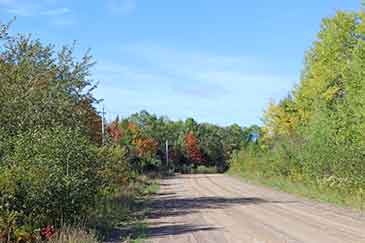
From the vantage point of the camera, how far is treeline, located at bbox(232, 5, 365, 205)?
32.0 m

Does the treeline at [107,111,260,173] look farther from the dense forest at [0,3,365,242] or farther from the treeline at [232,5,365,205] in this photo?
the dense forest at [0,3,365,242]

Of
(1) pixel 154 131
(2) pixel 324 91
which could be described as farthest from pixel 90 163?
(1) pixel 154 131

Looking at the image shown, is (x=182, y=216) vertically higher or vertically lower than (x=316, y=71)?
lower

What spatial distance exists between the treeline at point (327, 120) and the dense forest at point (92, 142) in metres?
0.08

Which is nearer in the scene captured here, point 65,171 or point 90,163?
point 65,171

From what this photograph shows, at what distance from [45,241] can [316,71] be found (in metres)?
35.6

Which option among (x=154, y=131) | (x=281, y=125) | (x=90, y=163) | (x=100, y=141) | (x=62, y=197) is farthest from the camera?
(x=154, y=131)

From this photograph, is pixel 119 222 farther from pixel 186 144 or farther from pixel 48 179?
pixel 186 144

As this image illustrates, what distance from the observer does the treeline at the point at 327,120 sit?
3200 centimetres

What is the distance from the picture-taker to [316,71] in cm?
4731

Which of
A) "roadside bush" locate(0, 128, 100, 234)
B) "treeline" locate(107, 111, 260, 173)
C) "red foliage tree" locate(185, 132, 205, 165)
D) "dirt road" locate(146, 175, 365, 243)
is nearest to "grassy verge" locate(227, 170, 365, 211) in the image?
"dirt road" locate(146, 175, 365, 243)

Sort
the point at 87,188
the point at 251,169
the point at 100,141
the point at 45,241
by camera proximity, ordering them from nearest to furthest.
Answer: the point at 45,241
the point at 87,188
the point at 100,141
the point at 251,169

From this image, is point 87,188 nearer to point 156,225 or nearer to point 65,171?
point 65,171

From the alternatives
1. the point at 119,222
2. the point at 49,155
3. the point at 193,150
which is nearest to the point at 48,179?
the point at 49,155
